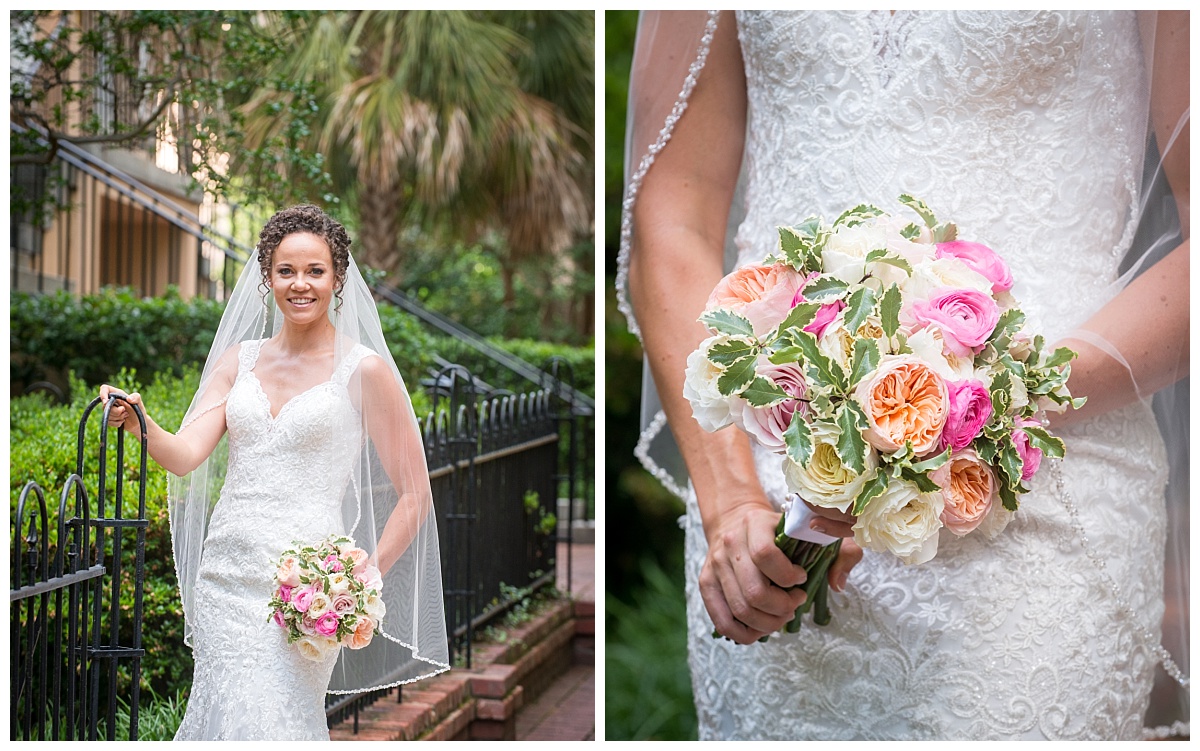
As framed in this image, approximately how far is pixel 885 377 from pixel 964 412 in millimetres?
119

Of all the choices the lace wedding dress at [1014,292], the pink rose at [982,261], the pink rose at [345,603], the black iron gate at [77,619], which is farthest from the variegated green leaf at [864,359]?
the black iron gate at [77,619]

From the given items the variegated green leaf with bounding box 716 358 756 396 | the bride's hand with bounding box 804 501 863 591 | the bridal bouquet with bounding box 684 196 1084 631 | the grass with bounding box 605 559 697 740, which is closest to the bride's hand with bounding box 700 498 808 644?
the bride's hand with bounding box 804 501 863 591

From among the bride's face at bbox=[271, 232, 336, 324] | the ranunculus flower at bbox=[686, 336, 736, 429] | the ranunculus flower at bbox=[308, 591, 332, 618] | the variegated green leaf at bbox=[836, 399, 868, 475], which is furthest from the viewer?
the bride's face at bbox=[271, 232, 336, 324]


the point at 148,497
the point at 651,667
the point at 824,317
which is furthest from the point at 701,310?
the point at 651,667

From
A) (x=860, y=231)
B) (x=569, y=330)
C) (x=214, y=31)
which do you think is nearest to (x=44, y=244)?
(x=214, y=31)

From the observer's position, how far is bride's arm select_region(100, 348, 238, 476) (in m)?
2.21

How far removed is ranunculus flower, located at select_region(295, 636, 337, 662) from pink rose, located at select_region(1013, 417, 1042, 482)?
4.38 feet

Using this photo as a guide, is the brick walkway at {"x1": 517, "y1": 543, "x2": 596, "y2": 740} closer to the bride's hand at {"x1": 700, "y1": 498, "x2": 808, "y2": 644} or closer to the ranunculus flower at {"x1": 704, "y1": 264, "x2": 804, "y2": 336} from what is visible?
the bride's hand at {"x1": 700, "y1": 498, "x2": 808, "y2": 644}

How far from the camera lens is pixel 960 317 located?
149cm

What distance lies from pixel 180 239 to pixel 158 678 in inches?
120

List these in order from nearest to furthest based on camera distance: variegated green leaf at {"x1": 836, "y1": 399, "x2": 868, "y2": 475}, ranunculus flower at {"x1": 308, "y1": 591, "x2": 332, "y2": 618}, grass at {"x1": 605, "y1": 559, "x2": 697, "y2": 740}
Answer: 1. variegated green leaf at {"x1": 836, "y1": 399, "x2": 868, "y2": 475}
2. ranunculus flower at {"x1": 308, "y1": 591, "x2": 332, "y2": 618}
3. grass at {"x1": 605, "y1": 559, "x2": 697, "y2": 740}

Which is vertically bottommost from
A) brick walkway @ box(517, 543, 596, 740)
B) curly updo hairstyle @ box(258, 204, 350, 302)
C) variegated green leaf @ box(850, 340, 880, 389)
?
brick walkway @ box(517, 543, 596, 740)

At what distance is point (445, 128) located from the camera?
8.59 metres

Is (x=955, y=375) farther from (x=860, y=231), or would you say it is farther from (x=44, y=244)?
(x=44, y=244)
